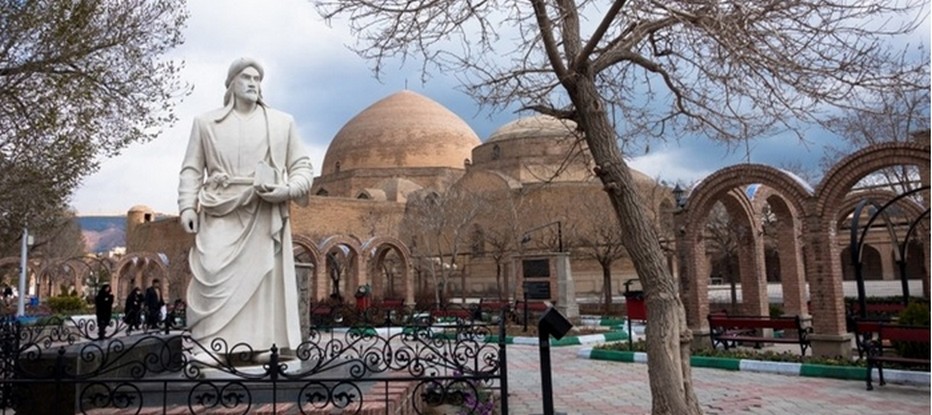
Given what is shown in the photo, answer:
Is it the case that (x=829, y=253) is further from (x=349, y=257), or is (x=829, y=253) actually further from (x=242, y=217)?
(x=349, y=257)

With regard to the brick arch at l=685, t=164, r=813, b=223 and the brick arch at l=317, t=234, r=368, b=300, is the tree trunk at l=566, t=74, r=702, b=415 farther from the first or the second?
the brick arch at l=317, t=234, r=368, b=300

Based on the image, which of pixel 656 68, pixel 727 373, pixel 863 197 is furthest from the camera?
pixel 863 197

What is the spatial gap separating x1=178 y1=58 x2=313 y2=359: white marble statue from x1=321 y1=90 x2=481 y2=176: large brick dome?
5103 centimetres

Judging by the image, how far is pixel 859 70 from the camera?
5531 mm

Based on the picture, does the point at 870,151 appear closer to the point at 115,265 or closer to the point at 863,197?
the point at 863,197

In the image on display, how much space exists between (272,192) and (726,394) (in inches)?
222

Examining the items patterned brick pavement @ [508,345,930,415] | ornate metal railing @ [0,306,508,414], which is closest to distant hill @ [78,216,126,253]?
patterned brick pavement @ [508,345,930,415]

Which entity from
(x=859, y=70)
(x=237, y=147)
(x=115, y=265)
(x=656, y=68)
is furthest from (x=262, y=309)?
(x=115, y=265)

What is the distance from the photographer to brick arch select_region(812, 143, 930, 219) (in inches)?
356

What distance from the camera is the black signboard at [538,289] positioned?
21.1m

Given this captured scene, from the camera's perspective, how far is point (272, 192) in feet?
16.3

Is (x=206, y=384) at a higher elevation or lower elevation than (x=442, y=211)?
lower

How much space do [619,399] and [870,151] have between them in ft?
17.6

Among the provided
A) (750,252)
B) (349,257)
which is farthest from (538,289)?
(349,257)
